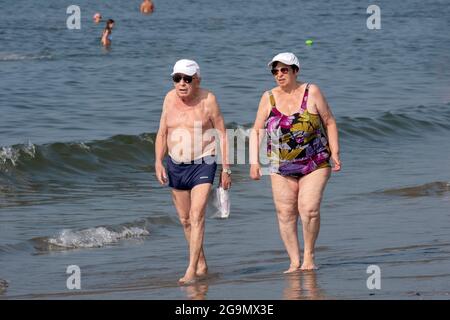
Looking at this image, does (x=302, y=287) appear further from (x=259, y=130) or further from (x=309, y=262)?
(x=259, y=130)

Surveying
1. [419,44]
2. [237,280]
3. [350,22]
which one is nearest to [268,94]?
[237,280]

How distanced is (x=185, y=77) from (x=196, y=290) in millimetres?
1551

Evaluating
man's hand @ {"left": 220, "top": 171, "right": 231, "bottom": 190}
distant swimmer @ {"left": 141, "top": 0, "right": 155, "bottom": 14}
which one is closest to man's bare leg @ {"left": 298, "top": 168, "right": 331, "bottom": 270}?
man's hand @ {"left": 220, "top": 171, "right": 231, "bottom": 190}

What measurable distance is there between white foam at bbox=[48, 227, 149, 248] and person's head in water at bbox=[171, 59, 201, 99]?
9.31 ft

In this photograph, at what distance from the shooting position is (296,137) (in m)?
8.27

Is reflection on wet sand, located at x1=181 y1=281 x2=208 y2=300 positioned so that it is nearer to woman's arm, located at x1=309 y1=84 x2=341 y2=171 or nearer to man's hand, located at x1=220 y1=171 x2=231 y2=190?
man's hand, located at x1=220 y1=171 x2=231 y2=190

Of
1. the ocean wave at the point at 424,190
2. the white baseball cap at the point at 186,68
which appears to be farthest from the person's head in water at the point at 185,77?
the ocean wave at the point at 424,190

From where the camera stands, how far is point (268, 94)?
8.33 meters

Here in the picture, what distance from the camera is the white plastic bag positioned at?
332 inches

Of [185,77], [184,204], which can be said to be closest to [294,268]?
[184,204]

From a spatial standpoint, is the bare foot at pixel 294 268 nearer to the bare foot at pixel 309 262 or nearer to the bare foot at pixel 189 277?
the bare foot at pixel 309 262

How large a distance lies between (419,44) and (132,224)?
24512 mm

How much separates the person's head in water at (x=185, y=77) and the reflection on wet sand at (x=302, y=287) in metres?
1.54

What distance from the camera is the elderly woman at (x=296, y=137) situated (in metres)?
8.25
